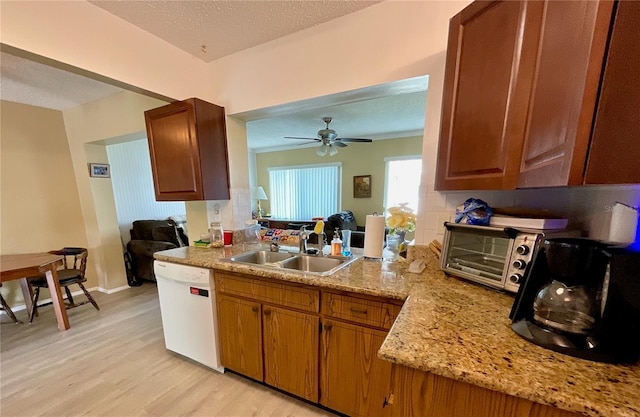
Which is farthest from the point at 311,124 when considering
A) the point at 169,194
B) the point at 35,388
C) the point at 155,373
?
the point at 35,388

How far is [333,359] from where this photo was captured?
1.31 metres

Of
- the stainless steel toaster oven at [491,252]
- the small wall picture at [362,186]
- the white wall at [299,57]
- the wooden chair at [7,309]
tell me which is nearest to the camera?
the stainless steel toaster oven at [491,252]

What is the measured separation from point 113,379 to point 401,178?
4.78 meters

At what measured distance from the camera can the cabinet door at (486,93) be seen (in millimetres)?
815

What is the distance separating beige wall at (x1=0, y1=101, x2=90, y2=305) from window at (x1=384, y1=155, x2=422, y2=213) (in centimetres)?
508

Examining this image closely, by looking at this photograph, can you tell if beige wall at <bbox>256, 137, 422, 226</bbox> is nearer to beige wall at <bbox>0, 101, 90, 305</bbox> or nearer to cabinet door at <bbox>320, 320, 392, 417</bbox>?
cabinet door at <bbox>320, 320, 392, 417</bbox>

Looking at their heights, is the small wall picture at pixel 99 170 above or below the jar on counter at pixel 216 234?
above

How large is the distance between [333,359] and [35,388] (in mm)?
2218

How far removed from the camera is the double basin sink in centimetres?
163

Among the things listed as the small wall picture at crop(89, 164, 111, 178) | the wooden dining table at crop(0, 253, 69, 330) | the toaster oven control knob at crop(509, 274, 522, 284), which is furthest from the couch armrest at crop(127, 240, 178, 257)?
the toaster oven control knob at crop(509, 274, 522, 284)

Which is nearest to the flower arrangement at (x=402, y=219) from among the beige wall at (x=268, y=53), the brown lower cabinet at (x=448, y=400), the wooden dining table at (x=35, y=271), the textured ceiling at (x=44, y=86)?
the beige wall at (x=268, y=53)

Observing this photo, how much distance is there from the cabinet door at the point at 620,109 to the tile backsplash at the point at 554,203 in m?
0.26

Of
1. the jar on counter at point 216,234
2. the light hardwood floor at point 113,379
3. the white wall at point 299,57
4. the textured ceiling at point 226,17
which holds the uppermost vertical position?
the textured ceiling at point 226,17

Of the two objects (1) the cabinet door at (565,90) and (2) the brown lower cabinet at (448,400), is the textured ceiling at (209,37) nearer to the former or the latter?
(1) the cabinet door at (565,90)
